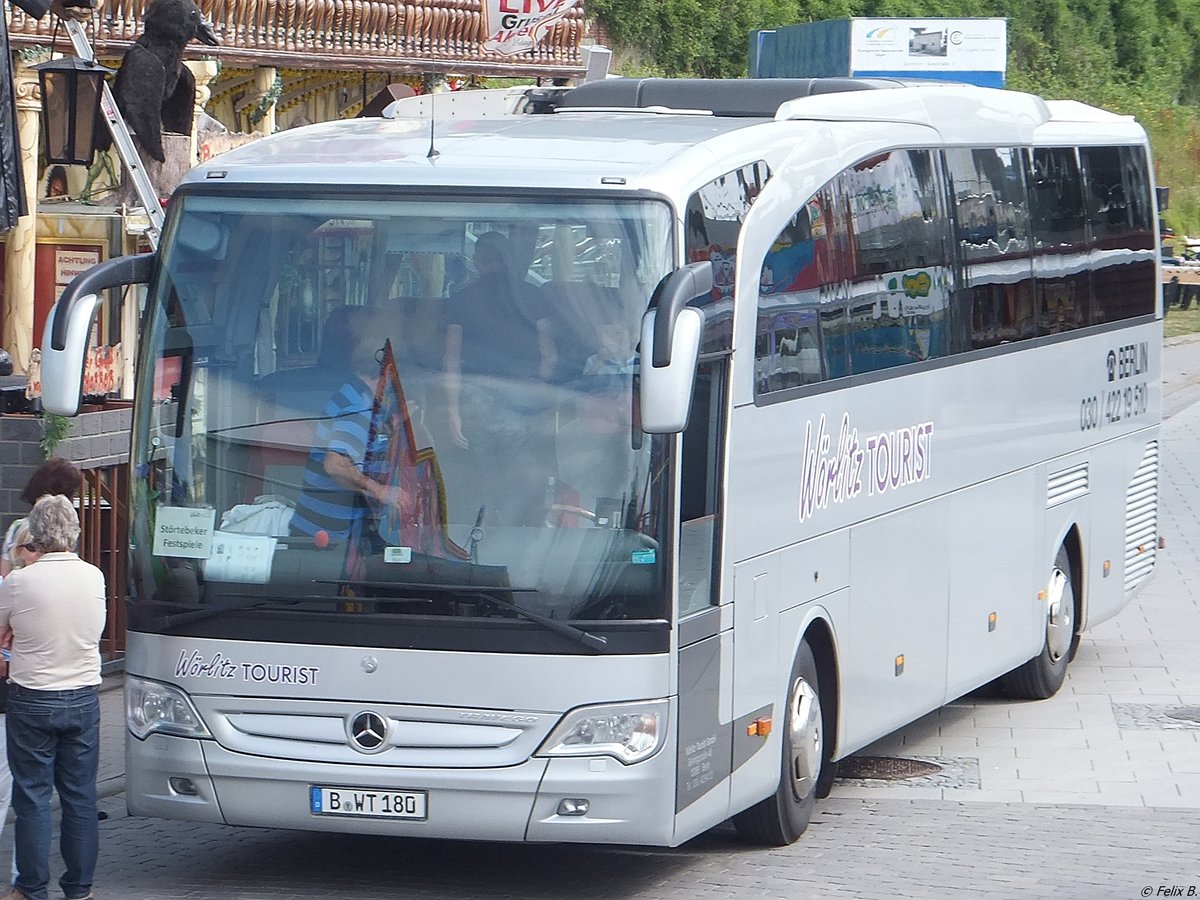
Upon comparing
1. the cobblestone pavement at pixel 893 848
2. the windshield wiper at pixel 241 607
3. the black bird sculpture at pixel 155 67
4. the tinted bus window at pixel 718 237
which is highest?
the black bird sculpture at pixel 155 67

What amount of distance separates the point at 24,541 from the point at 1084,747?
5.84 metres

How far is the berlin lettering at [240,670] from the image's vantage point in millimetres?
8055

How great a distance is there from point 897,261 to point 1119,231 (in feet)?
14.4

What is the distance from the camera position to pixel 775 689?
9.05 metres

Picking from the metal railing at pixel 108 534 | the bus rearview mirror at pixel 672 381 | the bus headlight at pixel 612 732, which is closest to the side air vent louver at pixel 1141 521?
the metal railing at pixel 108 534

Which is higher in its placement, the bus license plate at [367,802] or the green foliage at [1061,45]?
the green foliage at [1061,45]

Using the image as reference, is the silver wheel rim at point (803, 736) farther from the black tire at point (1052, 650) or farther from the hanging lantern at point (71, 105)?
the hanging lantern at point (71, 105)

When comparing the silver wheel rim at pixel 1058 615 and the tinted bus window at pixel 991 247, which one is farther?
the silver wheel rim at pixel 1058 615

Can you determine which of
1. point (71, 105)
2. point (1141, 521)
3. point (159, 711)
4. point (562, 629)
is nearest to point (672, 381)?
point (562, 629)

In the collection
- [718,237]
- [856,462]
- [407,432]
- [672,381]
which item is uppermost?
[718,237]

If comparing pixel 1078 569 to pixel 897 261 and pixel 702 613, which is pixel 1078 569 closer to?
pixel 897 261

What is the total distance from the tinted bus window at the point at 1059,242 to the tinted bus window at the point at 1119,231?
8.5 inches

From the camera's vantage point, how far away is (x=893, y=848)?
9.47 meters

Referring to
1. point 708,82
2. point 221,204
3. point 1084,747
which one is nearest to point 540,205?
point 221,204
